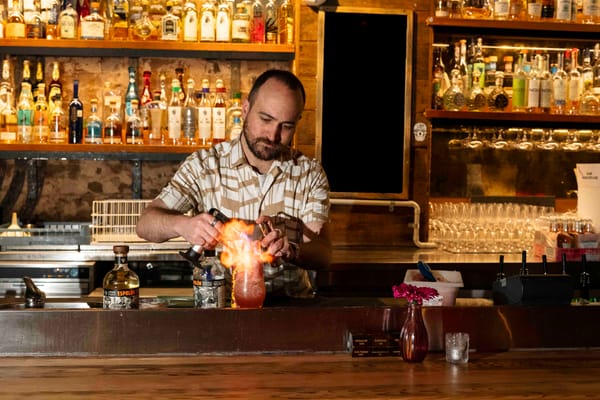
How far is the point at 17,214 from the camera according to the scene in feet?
15.1

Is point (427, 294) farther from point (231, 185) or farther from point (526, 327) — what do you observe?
point (231, 185)

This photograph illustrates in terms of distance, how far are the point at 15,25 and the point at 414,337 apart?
9.73ft

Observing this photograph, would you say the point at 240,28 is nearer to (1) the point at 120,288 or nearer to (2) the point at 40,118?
(2) the point at 40,118

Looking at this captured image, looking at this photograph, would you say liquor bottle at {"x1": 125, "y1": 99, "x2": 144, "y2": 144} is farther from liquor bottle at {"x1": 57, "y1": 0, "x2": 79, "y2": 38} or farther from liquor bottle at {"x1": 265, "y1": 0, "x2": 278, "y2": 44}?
liquor bottle at {"x1": 265, "y1": 0, "x2": 278, "y2": 44}

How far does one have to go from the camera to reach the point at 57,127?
14.1 ft

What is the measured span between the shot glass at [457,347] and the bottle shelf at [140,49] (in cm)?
245

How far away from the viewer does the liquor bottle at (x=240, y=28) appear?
4340mm

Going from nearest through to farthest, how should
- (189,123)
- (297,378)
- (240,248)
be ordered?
(297,378) → (240,248) → (189,123)

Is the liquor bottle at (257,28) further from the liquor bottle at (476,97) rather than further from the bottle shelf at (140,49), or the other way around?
the liquor bottle at (476,97)

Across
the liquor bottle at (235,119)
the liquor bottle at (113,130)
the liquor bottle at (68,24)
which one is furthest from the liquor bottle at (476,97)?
the liquor bottle at (68,24)

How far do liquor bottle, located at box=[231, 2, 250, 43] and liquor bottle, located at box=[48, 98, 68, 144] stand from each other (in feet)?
3.17

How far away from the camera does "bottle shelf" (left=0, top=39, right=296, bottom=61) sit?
424 cm

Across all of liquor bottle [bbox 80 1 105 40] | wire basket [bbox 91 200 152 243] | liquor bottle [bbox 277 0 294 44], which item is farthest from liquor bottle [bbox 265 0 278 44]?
wire basket [bbox 91 200 152 243]

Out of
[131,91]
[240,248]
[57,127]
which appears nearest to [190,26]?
[131,91]
